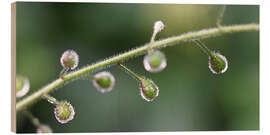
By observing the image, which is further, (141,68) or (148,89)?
(141,68)

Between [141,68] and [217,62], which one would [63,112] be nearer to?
[217,62]

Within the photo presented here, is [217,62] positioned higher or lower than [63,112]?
higher

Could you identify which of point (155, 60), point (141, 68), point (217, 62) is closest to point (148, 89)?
point (155, 60)

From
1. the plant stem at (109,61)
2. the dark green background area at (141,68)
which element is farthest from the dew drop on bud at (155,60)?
the dark green background area at (141,68)

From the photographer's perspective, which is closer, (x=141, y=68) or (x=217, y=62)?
(x=217, y=62)

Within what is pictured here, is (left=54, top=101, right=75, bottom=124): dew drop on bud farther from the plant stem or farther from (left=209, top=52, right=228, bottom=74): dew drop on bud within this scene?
(left=209, top=52, right=228, bottom=74): dew drop on bud

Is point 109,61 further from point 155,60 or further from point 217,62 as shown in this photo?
point 217,62

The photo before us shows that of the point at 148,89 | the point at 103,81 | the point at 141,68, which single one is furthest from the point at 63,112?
the point at 141,68

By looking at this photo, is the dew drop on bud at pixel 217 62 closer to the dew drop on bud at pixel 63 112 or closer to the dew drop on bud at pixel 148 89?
the dew drop on bud at pixel 148 89
